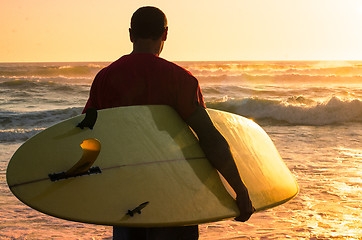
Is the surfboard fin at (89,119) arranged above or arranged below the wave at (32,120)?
above

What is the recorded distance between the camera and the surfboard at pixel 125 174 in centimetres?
162

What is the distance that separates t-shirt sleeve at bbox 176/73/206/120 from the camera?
1.69m

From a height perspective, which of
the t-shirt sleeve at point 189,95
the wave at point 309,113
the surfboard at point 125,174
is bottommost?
the wave at point 309,113

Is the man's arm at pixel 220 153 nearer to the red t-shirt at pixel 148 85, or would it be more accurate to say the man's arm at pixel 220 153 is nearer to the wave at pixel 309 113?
the red t-shirt at pixel 148 85

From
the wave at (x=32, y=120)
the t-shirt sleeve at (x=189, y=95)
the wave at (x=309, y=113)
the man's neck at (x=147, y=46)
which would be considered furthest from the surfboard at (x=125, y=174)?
the wave at (x=309, y=113)

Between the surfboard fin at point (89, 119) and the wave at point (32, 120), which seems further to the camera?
the wave at point (32, 120)

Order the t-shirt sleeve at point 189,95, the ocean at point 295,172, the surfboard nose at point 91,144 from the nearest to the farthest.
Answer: the surfboard nose at point 91,144 → the t-shirt sleeve at point 189,95 → the ocean at point 295,172

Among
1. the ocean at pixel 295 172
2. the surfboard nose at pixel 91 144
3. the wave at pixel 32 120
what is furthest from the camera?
the wave at pixel 32 120

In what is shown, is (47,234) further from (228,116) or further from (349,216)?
(349,216)

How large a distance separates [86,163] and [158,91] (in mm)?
388

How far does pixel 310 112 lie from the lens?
12.5 m

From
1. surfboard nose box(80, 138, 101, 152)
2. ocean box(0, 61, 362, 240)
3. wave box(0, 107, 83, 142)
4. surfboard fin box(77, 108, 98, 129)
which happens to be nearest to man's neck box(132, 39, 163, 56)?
surfboard fin box(77, 108, 98, 129)

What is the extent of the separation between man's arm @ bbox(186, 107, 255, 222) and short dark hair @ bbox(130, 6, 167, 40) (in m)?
0.36

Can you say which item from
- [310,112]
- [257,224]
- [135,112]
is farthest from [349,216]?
[310,112]
